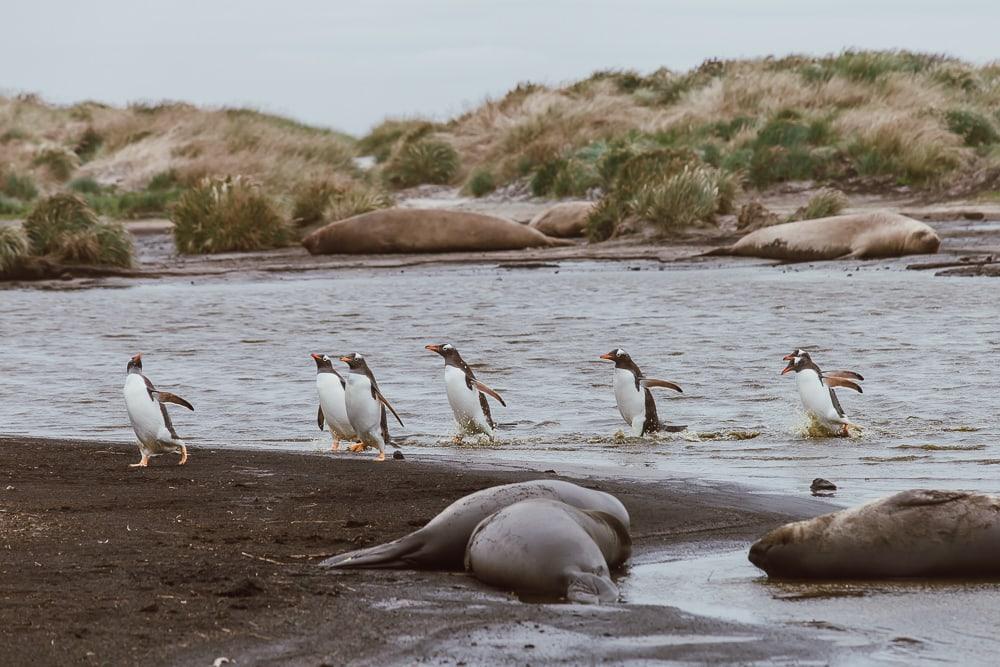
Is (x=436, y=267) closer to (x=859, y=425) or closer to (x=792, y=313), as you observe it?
(x=792, y=313)

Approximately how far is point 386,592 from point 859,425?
5.52m

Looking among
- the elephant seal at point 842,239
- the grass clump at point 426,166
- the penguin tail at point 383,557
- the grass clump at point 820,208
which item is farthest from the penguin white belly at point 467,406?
the grass clump at point 426,166

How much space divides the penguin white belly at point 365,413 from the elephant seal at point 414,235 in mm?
16204

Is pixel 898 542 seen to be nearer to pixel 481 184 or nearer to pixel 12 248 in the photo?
pixel 12 248

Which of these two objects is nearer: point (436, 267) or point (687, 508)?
point (687, 508)

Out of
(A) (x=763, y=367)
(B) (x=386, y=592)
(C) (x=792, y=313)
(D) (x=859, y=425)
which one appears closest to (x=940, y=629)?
(B) (x=386, y=592)

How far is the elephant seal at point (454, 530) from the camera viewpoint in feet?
18.8

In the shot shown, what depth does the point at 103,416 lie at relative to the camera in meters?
11.3

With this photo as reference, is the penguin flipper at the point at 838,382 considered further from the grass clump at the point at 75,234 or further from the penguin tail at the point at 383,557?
the grass clump at the point at 75,234

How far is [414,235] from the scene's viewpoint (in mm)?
25844

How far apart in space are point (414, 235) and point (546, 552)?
67.8 ft

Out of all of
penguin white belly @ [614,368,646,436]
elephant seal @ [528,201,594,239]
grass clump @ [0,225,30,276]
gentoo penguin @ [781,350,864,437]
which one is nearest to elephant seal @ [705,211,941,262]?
elephant seal @ [528,201,594,239]

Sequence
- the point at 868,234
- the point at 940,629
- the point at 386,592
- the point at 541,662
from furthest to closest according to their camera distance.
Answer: the point at 868,234 → the point at 386,592 → the point at 940,629 → the point at 541,662

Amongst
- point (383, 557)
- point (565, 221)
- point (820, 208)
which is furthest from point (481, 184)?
point (383, 557)
